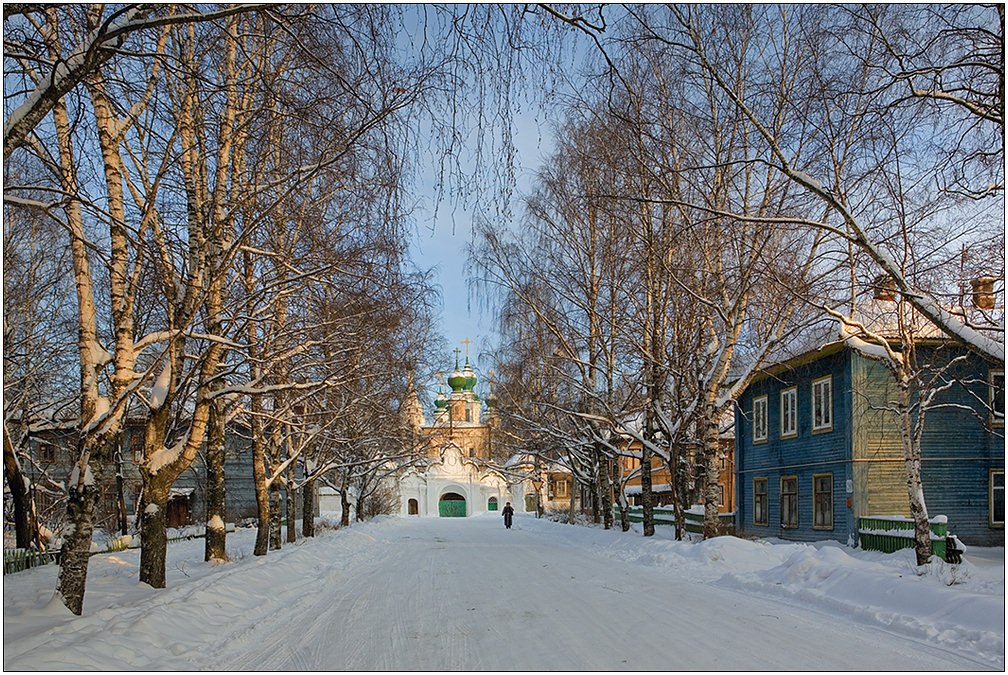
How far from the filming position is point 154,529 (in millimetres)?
12453

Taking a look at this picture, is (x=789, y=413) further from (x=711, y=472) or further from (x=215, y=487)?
(x=215, y=487)

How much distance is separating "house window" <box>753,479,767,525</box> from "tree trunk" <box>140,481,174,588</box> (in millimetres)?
22726

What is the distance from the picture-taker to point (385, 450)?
4497cm

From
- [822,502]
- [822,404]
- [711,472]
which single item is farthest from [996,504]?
[711,472]

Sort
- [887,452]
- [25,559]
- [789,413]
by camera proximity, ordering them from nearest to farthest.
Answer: [25,559]
[887,452]
[789,413]

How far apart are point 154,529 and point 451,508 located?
241 ft

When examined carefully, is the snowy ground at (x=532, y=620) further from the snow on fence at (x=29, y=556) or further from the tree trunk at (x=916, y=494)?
the tree trunk at (x=916, y=494)

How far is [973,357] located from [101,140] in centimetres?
2235

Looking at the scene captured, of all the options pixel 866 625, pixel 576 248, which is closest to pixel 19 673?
pixel 866 625

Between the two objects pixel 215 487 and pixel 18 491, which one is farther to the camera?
pixel 18 491

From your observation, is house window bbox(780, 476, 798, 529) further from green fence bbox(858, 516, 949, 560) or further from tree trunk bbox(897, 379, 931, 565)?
tree trunk bbox(897, 379, 931, 565)

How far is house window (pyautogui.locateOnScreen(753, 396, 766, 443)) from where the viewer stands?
30.5 meters

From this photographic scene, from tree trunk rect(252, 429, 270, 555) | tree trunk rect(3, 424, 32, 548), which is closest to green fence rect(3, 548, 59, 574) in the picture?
tree trunk rect(3, 424, 32, 548)

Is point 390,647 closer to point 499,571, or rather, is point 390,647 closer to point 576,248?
point 499,571
